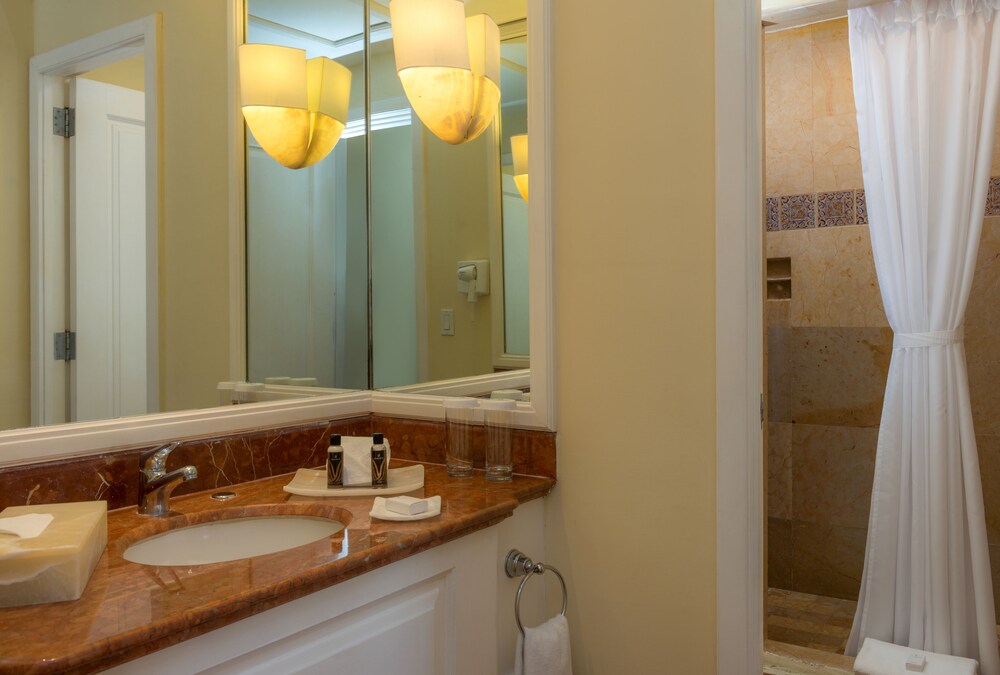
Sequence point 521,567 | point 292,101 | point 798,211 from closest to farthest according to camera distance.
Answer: point 521,567 < point 292,101 < point 798,211

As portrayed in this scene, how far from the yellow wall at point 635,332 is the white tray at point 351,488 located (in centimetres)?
31

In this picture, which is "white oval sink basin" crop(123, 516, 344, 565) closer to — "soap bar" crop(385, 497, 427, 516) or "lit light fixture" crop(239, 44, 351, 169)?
"soap bar" crop(385, 497, 427, 516)

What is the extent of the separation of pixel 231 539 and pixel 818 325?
2.56 meters

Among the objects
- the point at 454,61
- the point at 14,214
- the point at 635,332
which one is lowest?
the point at 635,332

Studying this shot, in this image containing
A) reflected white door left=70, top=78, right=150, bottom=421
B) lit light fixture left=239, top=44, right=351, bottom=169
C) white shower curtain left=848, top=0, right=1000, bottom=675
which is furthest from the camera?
white shower curtain left=848, top=0, right=1000, bottom=675

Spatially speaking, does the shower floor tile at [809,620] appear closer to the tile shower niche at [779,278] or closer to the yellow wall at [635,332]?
the tile shower niche at [779,278]

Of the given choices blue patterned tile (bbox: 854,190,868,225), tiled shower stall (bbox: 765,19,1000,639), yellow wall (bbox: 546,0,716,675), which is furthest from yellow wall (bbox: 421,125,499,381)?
blue patterned tile (bbox: 854,190,868,225)

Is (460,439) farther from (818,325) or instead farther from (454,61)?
(818,325)

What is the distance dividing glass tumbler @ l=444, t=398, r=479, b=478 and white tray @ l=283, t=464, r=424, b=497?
0.08 meters

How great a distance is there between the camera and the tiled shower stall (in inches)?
125

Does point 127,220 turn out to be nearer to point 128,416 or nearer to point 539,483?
point 128,416

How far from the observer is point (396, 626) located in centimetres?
133

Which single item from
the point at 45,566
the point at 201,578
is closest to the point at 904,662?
the point at 201,578

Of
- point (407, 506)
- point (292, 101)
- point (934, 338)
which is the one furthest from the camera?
point (934, 338)
